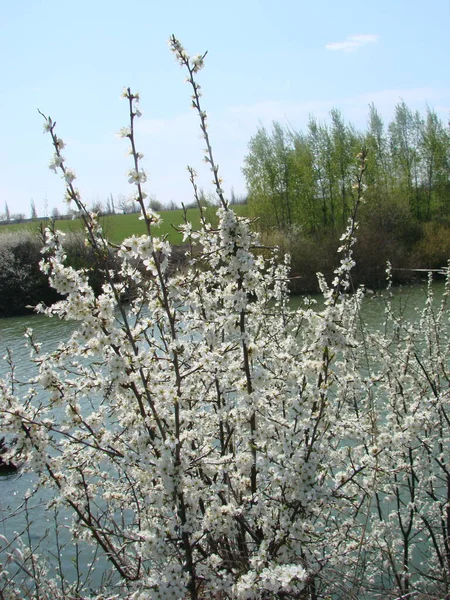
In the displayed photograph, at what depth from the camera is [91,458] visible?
4145 mm

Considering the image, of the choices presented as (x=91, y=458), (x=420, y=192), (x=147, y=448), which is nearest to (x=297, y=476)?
(x=147, y=448)

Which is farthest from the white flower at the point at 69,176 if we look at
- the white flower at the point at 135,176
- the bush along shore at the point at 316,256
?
the bush along shore at the point at 316,256

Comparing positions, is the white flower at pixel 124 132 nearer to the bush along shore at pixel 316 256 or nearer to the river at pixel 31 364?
the river at pixel 31 364

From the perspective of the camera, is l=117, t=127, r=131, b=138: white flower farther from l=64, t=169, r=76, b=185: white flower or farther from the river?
the river

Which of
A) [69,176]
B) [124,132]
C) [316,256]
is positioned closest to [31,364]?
[316,256]

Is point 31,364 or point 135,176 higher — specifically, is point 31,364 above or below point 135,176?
below

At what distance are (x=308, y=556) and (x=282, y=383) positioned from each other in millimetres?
1866

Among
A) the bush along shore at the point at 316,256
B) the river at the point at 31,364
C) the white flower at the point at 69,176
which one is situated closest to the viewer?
the white flower at the point at 69,176

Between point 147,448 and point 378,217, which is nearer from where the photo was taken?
point 147,448

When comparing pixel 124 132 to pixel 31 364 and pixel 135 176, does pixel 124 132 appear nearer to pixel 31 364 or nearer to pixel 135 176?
pixel 135 176

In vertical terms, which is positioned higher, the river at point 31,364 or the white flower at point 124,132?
the white flower at point 124,132

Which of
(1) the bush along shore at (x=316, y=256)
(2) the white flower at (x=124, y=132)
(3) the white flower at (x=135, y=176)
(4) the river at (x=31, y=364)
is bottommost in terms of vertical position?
(4) the river at (x=31, y=364)

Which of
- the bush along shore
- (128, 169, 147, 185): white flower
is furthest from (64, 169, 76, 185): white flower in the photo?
the bush along shore

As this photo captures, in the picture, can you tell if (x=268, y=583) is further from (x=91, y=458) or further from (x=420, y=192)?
(x=420, y=192)
